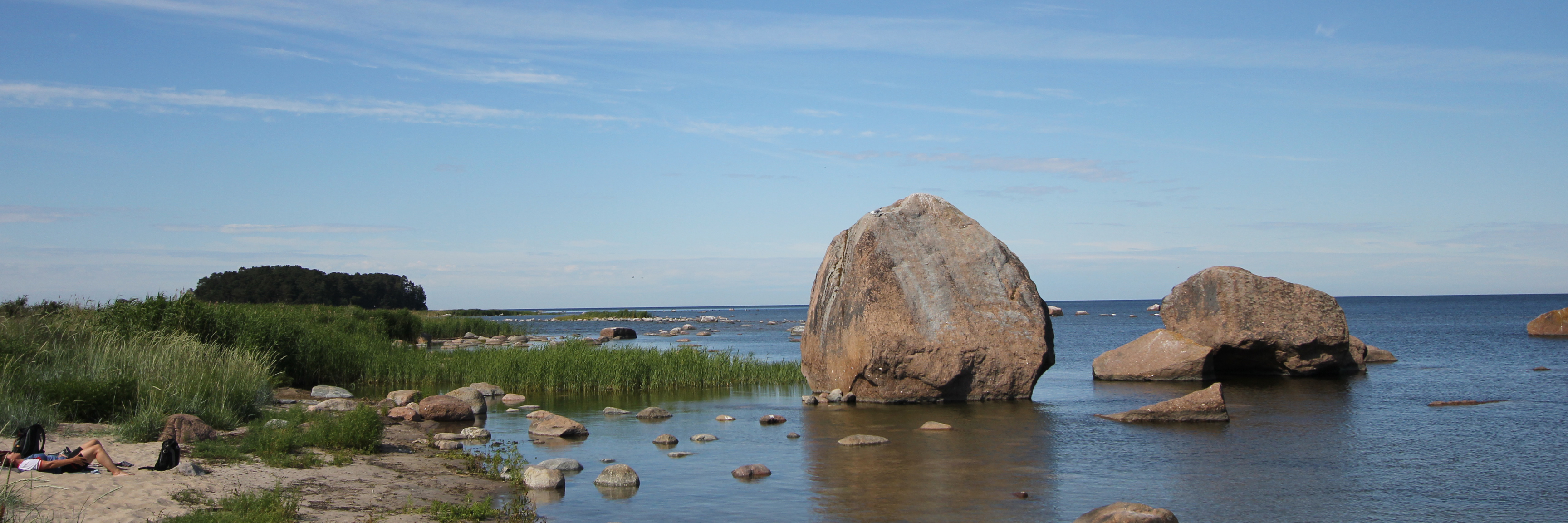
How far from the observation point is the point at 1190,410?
18.5 meters

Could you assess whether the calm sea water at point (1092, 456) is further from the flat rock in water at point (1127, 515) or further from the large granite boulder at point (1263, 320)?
the large granite boulder at point (1263, 320)

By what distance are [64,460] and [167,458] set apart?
1.14m

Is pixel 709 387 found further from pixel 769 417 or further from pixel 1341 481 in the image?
pixel 1341 481

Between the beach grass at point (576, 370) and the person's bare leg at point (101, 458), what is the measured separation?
1613 centimetres

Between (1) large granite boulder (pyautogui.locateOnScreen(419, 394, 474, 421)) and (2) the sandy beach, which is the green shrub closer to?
(2) the sandy beach

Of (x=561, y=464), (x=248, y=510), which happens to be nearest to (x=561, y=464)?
(x=561, y=464)

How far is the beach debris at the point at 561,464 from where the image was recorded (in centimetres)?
1354

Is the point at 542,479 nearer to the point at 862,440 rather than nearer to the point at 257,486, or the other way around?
the point at 257,486

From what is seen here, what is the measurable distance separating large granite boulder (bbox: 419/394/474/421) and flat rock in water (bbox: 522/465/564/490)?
766 cm

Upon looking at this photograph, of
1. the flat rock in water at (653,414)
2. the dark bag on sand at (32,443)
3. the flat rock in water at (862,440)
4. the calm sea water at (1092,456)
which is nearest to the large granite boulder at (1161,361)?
the calm sea water at (1092,456)

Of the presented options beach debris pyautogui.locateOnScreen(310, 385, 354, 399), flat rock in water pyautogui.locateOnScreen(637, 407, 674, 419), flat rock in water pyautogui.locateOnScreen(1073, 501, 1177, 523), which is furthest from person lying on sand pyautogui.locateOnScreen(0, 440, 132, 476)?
beach debris pyautogui.locateOnScreen(310, 385, 354, 399)

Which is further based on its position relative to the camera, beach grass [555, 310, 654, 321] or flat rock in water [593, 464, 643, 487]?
beach grass [555, 310, 654, 321]

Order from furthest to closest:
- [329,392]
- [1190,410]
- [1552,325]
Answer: [1552,325] < [329,392] < [1190,410]

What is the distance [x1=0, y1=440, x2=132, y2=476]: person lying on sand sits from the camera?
977cm
